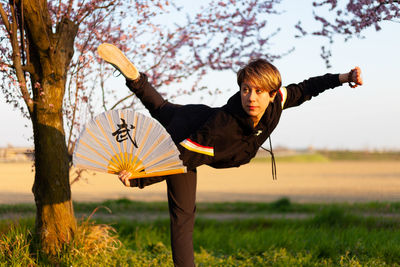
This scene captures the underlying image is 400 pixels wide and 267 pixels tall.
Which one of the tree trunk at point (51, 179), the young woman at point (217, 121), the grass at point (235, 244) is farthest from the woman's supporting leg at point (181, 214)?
the tree trunk at point (51, 179)

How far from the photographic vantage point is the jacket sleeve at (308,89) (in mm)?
4125

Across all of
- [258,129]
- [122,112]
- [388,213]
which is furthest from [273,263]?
[388,213]

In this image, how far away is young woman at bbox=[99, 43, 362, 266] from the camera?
3611 millimetres

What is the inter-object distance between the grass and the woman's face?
2482mm

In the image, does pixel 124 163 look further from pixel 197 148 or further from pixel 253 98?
pixel 253 98

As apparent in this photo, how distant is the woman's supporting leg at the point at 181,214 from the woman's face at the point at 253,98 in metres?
0.76

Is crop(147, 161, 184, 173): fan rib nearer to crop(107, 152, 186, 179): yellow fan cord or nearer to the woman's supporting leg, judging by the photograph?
crop(107, 152, 186, 179): yellow fan cord

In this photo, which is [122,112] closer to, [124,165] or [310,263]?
[124,165]

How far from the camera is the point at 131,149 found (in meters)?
3.41

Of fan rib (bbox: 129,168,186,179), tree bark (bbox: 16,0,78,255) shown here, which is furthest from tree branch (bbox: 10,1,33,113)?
fan rib (bbox: 129,168,186,179)

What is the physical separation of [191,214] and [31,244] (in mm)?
2548

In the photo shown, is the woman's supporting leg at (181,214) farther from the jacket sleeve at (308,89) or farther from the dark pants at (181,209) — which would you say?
the jacket sleeve at (308,89)

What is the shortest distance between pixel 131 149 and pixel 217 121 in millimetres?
754

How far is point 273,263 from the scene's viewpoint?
548 centimetres
